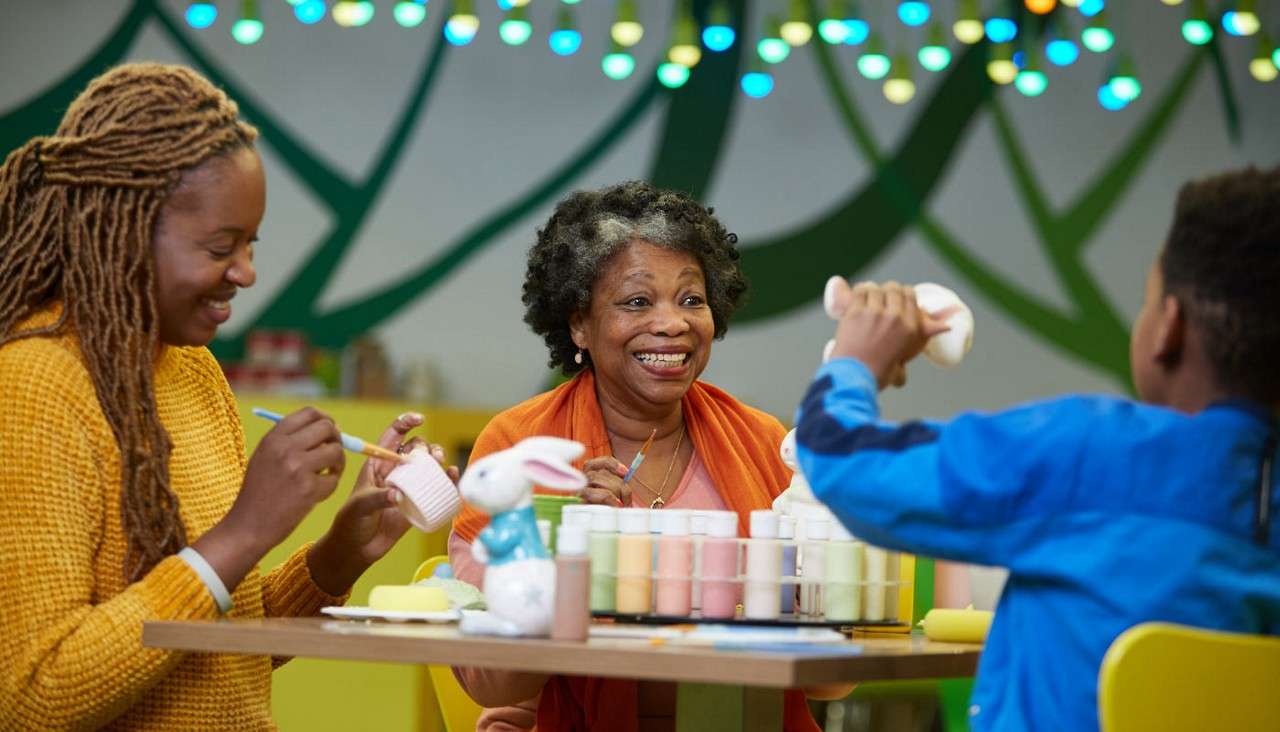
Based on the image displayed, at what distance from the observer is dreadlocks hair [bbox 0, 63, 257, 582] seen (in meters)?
2.27

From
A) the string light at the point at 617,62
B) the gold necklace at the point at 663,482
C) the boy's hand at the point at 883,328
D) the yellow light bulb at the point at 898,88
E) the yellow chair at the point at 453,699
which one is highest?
the string light at the point at 617,62

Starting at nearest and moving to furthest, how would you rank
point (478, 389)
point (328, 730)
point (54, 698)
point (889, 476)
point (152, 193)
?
point (889, 476) < point (54, 698) < point (152, 193) < point (328, 730) < point (478, 389)

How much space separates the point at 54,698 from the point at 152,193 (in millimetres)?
643

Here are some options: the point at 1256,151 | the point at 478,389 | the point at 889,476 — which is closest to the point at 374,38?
the point at 478,389

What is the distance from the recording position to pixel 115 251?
7.44 ft

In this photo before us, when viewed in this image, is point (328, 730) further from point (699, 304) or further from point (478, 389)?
point (699, 304)

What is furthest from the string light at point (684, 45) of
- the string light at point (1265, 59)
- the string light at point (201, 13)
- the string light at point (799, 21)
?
the string light at point (1265, 59)

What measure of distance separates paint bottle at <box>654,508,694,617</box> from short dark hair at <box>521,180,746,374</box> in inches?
48.7

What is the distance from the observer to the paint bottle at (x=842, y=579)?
2311mm

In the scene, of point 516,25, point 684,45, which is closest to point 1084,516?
point 684,45

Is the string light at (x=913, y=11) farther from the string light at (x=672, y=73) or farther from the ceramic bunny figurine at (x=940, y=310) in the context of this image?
the ceramic bunny figurine at (x=940, y=310)

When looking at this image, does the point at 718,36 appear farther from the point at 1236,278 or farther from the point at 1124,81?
the point at 1236,278

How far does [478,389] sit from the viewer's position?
685 centimetres

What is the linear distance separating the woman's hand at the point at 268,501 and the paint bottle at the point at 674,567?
434 mm
